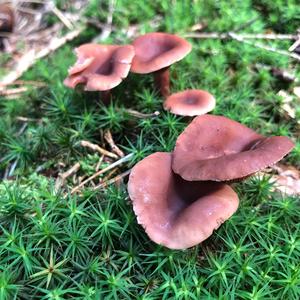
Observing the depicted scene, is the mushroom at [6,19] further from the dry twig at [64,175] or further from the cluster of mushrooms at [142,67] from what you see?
the dry twig at [64,175]

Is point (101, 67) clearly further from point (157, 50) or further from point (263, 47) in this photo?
point (263, 47)

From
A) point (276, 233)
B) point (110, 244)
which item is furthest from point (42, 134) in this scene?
point (276, 233)

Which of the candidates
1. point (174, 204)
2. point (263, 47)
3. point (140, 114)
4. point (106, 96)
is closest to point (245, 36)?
point (263, 47)

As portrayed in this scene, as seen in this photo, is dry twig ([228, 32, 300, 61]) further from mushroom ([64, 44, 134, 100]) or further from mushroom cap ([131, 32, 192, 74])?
mushroom ([64, 44, 134, 100])

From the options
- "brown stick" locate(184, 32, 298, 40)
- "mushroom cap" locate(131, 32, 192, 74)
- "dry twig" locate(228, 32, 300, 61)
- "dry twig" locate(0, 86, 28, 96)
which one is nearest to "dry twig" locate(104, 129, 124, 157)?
"mushroom cap" locate(131, 32, 192, 74)

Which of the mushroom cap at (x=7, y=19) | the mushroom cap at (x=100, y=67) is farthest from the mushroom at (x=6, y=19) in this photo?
the mushroom cap at (x=100, y=67)

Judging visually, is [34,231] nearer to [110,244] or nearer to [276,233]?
[110,244]

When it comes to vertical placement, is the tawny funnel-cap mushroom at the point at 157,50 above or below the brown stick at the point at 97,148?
above
